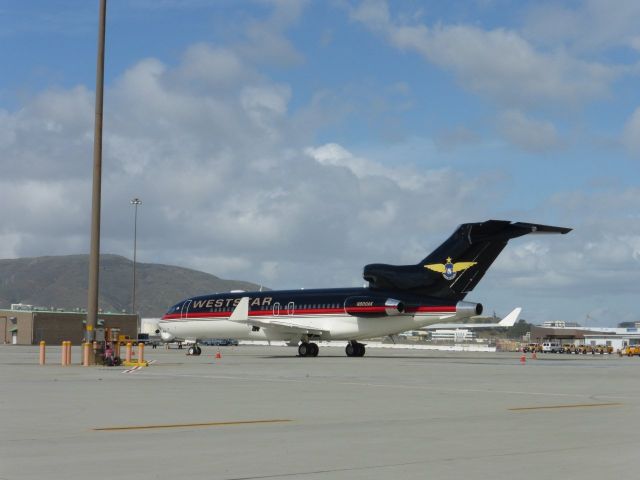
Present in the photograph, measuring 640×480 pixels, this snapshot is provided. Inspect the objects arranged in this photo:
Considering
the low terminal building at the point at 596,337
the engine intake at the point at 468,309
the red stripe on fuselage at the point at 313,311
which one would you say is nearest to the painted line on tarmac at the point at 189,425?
the engine intake at the point at 468,309

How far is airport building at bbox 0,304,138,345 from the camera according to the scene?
116 m

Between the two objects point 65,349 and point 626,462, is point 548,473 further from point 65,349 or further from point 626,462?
point 65,349

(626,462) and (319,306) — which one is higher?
(319,306)

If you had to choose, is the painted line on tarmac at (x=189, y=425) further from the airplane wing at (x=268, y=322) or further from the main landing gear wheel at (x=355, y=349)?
the main landing gear wheel at (x=355, y=349)

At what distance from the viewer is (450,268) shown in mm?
50344

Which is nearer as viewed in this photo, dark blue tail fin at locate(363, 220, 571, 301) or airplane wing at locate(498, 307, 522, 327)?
dark blue tail fin at locate(363, 220, 571, 301)

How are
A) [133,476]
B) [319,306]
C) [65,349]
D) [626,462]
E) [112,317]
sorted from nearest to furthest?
1. [133,476]
2. [626,462]
3. [65,349]
4. [319,306]
5. [112,317]

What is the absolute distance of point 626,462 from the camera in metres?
11.4

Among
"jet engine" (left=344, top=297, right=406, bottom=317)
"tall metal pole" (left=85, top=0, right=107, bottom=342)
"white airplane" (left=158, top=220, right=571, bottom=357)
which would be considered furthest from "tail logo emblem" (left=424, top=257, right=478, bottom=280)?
"tall metal pole" (left=85, top=0, right=107, bottom=342)

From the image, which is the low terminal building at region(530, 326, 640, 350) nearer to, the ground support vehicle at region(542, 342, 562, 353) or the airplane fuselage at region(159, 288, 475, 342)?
the ground support vehicle at region(542, 342, 562, 353)

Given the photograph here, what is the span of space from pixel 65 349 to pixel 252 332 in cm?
2196

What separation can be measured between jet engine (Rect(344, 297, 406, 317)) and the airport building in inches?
2591

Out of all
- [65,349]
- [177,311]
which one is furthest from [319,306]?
[65,349]

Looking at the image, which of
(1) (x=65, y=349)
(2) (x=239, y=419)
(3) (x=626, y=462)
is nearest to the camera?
(3) (x=626, y=462)
